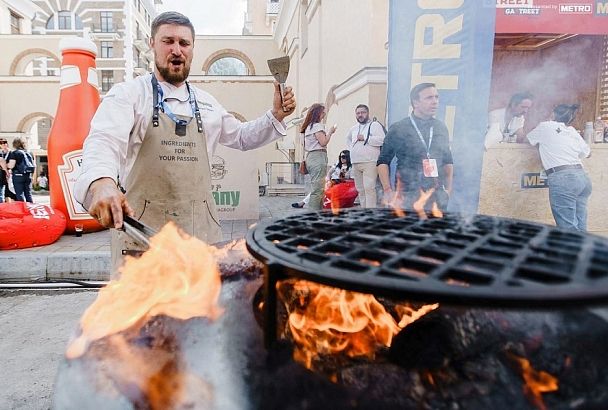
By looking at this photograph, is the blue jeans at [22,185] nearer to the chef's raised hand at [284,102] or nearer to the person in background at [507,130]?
the chef's raised hand at [284,102]

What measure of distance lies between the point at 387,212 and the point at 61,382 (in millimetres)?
1339

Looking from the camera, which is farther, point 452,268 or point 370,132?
point 370,132

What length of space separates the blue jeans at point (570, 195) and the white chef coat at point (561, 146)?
13cm

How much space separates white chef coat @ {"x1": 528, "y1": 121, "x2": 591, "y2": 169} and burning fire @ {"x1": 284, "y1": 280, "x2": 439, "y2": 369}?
4.44 metres

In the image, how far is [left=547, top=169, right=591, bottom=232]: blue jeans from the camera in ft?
16.1

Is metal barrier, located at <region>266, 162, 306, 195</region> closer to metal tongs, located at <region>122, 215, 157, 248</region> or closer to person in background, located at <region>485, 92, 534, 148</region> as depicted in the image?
person in background, located at <region>485, 92, 534, 148</region>

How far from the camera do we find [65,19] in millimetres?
36531

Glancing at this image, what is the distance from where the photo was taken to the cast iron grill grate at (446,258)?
2.81 ft

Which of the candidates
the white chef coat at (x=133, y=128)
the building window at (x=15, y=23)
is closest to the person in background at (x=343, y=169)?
the white chef coat at (x=133, y=128)

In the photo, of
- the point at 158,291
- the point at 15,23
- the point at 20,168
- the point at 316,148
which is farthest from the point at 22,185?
the point at 15,23

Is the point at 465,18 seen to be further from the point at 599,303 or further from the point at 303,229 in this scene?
the point at 599,303

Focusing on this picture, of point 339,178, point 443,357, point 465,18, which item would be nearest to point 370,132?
point 339,178

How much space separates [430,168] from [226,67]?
2780cm

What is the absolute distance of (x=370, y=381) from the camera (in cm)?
105
